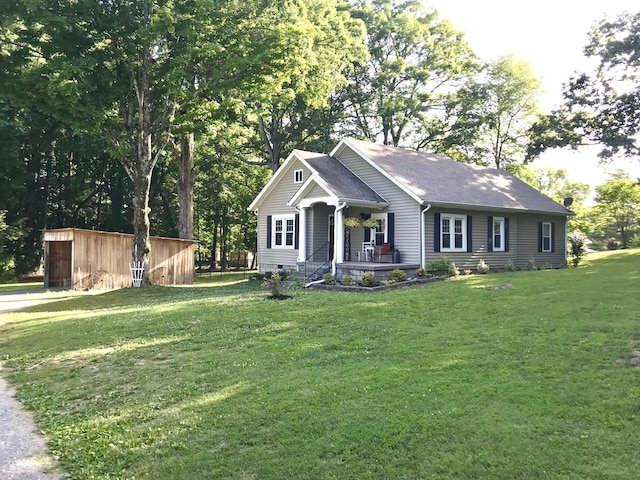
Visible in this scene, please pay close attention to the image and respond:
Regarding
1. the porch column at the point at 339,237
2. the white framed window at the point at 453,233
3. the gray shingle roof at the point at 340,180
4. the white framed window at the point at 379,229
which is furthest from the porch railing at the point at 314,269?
the white framed window at the point at 453,233

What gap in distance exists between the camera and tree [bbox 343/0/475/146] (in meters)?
34.8

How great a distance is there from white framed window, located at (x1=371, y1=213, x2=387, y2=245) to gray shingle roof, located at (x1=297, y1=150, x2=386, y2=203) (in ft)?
2.44

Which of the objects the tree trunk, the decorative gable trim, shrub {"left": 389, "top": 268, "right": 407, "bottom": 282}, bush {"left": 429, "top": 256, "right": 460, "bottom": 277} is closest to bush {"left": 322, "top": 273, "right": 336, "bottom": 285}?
shrub {"left": 389, "top": 268, "right": 407, "bottom": 282}

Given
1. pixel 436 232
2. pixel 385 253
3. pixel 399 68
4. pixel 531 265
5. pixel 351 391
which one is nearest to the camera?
pixel 351 391

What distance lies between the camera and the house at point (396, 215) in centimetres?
1894

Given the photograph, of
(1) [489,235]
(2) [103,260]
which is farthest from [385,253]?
(2) [103,260]

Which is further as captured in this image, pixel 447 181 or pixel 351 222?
pixel 447 181

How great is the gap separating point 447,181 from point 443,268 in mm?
5111

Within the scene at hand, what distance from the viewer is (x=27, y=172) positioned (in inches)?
1319

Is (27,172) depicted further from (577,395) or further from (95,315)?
(577,395)

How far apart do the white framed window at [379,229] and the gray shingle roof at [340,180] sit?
74 centimetres

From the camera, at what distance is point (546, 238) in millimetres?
24141

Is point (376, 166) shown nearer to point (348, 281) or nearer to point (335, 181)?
point (335, 181)

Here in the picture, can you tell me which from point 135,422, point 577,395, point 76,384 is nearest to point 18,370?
point 76,384
